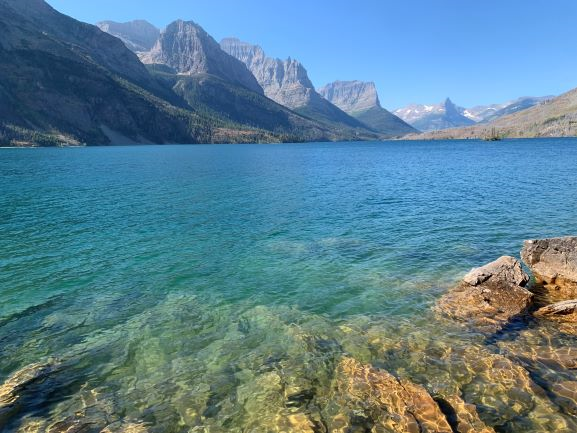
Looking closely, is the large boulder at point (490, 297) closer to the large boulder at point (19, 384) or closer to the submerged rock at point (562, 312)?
the submerged rock at point (562, 312)

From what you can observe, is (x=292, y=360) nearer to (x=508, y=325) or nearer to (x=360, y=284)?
(x=360, y=284)

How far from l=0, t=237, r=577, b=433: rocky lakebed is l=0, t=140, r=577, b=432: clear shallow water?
91 mm

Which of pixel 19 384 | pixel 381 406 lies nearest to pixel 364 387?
pixel 381 406

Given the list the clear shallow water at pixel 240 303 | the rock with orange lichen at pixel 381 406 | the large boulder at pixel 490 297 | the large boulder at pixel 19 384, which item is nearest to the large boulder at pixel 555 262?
the large boulder at pixel 490 297

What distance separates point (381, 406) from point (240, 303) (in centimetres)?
1145

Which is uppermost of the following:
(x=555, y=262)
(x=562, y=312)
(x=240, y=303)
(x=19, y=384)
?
(x=555, y=262)

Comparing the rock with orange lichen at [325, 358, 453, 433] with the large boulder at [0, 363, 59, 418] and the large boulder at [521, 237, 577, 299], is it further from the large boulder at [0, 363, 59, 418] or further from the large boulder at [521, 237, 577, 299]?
the large boulder at [521, 237, 577, 299]

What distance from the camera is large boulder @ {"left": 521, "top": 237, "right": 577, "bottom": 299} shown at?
2401 cm

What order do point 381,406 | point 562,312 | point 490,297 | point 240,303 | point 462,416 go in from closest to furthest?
point 462,416
point 381,406
point 562,312
point 490,297
point 240,303

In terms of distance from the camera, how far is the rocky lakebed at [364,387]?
12953mm

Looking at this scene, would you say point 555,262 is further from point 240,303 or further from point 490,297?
point 240,303

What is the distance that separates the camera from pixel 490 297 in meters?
21.8

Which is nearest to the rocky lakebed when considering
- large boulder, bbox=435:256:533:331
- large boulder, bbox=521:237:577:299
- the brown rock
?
the brown rock

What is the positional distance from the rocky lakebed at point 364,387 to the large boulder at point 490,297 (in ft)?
0.77
